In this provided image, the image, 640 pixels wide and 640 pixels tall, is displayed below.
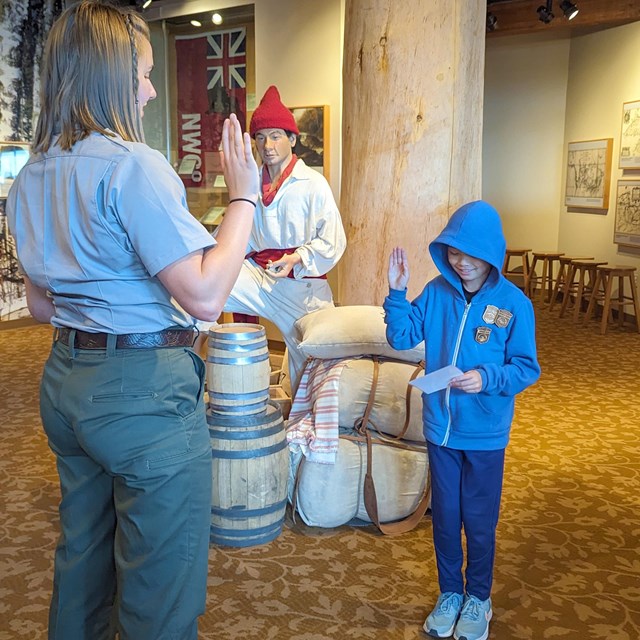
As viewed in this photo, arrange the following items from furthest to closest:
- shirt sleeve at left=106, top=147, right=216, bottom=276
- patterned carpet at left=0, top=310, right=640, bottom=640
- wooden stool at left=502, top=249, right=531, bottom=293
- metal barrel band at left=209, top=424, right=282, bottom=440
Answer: wooden stool at left=502, top=249, right=531, bottom=293, metal barrel band at left=209, top=424, right=282, bottom=440, patterned carpet at left=0, top=310, right=640, bottom=640, shirt sleeve at left=106, top=147, right=216, bottom=276

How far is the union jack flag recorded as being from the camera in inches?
292

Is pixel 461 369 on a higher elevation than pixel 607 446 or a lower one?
higher

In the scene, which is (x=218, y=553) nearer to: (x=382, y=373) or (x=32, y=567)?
(x=32, y=567)

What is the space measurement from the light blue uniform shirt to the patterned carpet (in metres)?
1.44

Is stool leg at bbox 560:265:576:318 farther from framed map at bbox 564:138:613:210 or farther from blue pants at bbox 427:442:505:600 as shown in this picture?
blue pants at bbox 427:442:505:600

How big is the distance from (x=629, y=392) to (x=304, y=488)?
349 cm

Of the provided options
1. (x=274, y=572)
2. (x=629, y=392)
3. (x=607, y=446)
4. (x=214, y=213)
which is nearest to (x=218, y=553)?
(x=274, y=572)

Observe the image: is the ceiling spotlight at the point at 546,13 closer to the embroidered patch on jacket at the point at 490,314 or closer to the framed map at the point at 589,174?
the framed map at the point at 589,174

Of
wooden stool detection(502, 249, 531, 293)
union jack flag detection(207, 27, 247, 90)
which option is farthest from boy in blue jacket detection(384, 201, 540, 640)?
wooden stool detection(502, 249, 531, 293)

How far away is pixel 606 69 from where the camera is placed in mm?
9656

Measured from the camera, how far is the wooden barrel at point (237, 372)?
9.88 ft

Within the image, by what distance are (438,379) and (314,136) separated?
468 cm

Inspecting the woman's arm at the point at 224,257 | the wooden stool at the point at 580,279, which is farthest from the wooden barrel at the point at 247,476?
the wooden stool at the point at 580,279

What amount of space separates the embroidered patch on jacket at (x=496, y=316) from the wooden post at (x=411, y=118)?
1.48 metres
